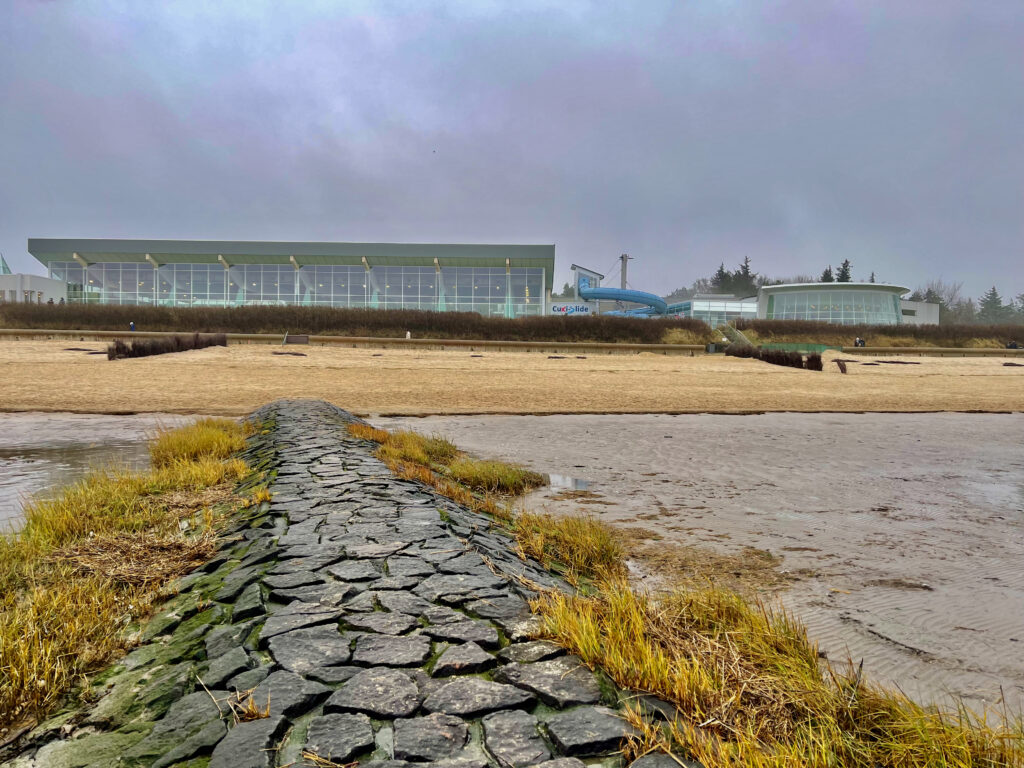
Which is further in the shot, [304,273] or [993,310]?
[993,310]

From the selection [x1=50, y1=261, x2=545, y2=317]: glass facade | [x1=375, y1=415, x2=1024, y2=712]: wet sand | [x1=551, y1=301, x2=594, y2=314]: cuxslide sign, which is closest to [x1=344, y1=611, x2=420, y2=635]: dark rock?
[x1=375, y1=415, x2=1024, y2=712]: wet sand

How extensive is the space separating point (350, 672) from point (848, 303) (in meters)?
66.5

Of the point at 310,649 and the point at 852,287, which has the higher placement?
the point at 852,287

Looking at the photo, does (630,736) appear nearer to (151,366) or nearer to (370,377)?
(370,377)

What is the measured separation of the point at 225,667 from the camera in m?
2.88

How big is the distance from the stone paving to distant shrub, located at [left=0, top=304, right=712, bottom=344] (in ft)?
110

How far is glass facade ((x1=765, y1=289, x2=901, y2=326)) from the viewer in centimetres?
5931

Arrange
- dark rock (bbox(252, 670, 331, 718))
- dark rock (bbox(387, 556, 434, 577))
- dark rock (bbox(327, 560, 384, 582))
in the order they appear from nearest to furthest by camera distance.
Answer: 1. dark rock (bbox(252, 670, 331, 718))
2. dark rock (bbox(327, 560, 384, 582))
3. dark rock (bbox(387, 556, 434, 577))

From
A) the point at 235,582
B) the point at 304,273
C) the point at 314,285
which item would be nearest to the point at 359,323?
the point at 314,285

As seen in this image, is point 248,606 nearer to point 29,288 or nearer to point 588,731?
point 588,731

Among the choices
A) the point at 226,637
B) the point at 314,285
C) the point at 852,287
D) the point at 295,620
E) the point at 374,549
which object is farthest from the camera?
the point at 852,287

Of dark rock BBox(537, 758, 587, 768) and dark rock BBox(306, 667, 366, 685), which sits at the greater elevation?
dark rock BBox(537, 758, 587, 768)

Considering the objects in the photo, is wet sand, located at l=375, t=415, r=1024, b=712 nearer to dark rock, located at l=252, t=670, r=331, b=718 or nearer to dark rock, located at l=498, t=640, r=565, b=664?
dark rock, located at l=498, t=640, r=565, b=664

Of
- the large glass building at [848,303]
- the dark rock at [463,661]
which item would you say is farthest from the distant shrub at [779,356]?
the large glass building at [848,303]
